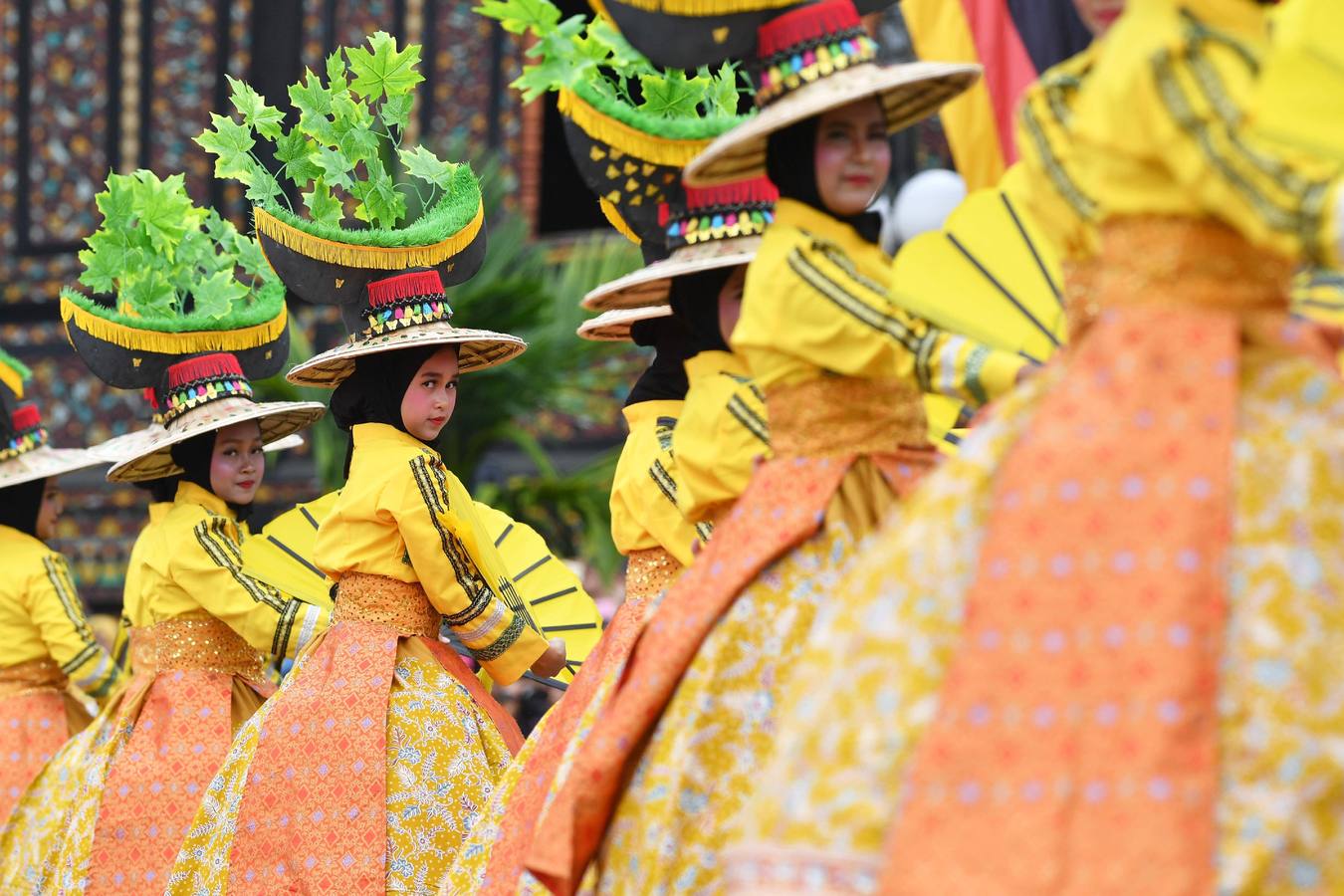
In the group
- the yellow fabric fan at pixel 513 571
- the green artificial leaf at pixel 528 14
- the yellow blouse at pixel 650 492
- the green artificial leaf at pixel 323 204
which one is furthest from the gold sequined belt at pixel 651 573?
the green artificial leaf at pixel 323 204

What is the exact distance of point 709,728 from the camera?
395 cm

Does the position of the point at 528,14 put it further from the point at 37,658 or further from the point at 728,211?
the point at 37,658

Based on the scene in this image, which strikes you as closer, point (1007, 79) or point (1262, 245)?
point (1262, 245)

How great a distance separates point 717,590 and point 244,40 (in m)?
11.7

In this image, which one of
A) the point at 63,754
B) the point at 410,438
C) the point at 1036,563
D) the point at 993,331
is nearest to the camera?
the point at 1036,563

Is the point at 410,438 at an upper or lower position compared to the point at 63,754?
upper

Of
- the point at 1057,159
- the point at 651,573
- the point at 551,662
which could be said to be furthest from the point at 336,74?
the point at 1057,159

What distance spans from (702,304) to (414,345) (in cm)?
145

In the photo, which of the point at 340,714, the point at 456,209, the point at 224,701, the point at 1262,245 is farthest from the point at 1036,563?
the point at 224,701

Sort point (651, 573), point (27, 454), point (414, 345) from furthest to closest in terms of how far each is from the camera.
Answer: point (27, 454) → point (414, 345) → point (651, 573)

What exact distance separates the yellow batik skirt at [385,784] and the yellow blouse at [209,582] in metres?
0.61

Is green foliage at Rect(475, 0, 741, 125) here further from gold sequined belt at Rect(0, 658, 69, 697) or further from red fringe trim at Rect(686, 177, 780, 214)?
gold sequined belt at Rect(0, 658, 69, 697)

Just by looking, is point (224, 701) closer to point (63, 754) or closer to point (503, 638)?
point (63, 754)

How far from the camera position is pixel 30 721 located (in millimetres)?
8078
